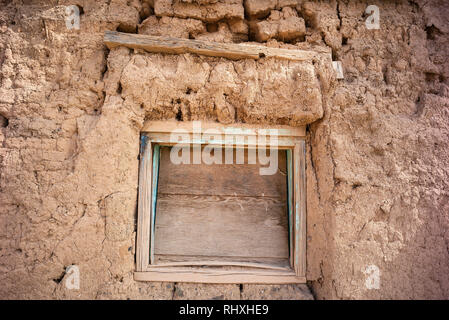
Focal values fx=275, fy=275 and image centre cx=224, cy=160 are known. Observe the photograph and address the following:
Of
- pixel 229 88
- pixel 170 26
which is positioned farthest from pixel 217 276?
pixel 170 26

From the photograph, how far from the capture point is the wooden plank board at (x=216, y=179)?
67.3 inches

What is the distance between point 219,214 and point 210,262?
287 millimetres

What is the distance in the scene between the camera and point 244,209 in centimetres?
171

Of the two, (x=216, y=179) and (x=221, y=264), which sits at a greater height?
(x=216, y=179)

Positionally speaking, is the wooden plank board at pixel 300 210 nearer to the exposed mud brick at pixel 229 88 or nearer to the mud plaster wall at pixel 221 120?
the mud plaster wall at pixel 221 120

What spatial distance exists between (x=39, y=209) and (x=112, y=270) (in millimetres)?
483

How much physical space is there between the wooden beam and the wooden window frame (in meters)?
0.40

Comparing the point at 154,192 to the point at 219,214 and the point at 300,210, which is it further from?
the point at 300,210

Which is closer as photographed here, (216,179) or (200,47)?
(200,47)

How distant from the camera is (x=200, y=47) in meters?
1.52

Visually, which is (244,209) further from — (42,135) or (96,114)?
(42,135)

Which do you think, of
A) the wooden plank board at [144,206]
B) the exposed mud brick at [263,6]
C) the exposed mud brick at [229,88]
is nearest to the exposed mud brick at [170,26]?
the exposed mud brick at [229,88]

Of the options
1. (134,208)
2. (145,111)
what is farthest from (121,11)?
(134,208)

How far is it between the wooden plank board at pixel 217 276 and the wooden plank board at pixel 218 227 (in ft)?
0.36
